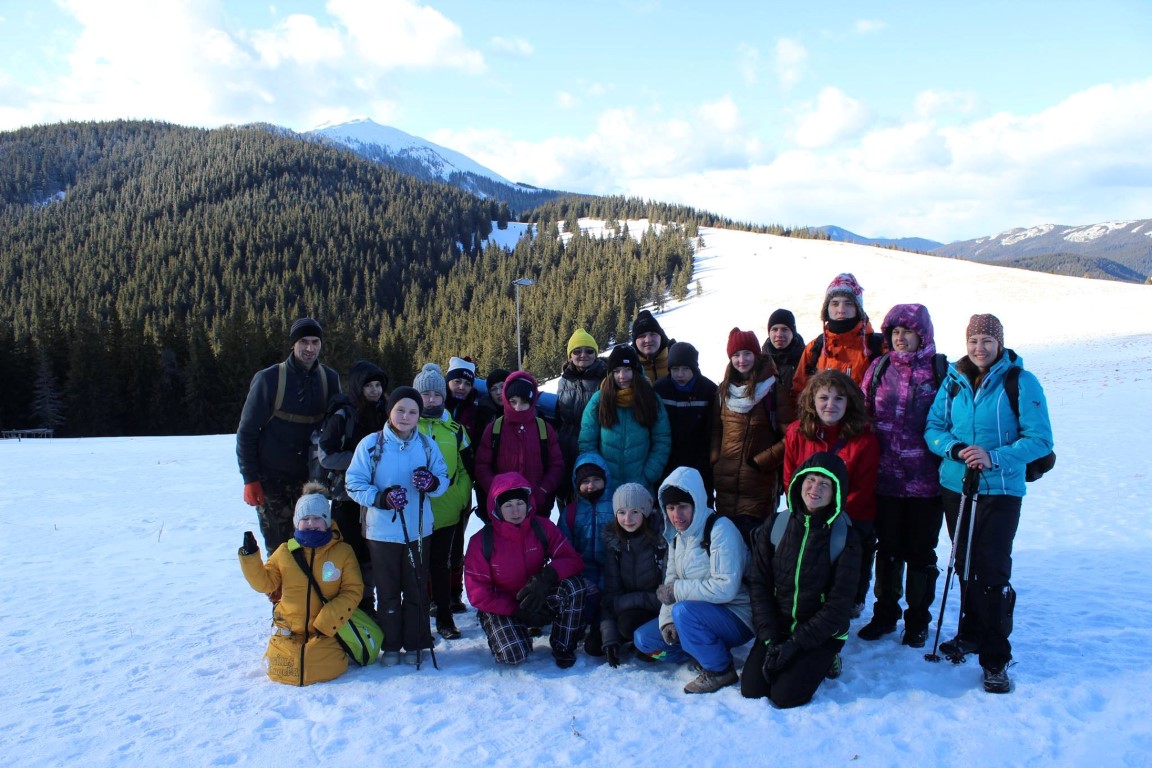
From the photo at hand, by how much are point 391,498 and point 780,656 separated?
104 inches

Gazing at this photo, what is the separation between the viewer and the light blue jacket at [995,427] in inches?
157

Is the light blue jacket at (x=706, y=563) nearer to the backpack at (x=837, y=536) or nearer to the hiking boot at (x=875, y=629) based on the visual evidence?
the backpack at (x=837, y=536)

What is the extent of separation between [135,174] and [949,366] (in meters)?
157

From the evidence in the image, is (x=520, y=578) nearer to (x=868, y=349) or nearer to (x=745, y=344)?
(x=745, y=344)

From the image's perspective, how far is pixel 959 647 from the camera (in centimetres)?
434

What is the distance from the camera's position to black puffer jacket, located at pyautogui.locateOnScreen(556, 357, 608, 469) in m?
5.46

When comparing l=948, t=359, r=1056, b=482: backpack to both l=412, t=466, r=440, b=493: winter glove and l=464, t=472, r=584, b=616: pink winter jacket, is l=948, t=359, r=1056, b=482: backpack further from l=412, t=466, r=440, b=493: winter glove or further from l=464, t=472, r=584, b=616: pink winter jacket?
l=412, t=466, r=440, b=493: winter glove

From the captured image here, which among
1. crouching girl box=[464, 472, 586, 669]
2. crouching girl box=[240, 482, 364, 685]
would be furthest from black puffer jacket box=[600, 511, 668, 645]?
crouching girl box=[240, 482, 364, 685]

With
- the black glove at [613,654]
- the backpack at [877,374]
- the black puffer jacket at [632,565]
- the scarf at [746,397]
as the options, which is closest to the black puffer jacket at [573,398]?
the black puffer jacket at [632,565]

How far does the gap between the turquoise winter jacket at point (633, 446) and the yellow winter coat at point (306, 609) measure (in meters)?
2.08

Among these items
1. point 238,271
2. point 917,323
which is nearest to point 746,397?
point 917,323

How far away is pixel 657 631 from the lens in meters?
4.43

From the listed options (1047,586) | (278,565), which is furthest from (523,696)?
(1047,586)

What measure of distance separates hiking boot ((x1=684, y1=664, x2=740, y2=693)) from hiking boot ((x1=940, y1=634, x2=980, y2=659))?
141cm
